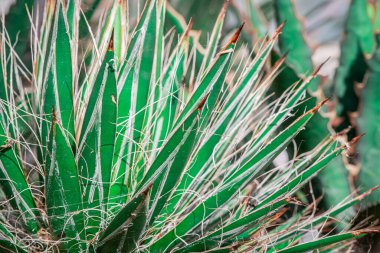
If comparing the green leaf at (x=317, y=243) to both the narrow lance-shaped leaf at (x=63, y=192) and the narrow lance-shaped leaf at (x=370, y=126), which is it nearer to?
Result: the narrow lance-shaped leaf at (x=63, y=192)

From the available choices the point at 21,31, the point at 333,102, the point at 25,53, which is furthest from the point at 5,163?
the point at 333,102

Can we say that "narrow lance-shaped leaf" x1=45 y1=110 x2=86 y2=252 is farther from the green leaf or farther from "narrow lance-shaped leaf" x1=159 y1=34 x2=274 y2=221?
the green leaf

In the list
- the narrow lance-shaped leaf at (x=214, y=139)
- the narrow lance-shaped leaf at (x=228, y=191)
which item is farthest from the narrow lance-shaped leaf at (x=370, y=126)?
the narrow lance-shaped leaf at (x=228, y=191)

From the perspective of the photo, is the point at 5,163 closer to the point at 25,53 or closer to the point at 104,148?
the point at 104,148

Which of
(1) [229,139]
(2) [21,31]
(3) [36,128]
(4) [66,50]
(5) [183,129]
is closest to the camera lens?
(5) [183,129]

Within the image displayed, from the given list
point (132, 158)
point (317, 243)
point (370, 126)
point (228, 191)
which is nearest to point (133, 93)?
point (132, 158)

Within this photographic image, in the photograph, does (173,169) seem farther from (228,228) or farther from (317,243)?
(317,243)

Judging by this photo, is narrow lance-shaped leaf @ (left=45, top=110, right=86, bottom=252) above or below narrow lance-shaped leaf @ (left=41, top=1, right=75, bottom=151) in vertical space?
below

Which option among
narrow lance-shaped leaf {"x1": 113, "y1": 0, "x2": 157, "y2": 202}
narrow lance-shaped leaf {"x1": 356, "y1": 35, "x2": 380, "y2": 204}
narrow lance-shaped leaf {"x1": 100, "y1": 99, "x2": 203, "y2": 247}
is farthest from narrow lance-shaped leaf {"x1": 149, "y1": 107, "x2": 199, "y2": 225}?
narrow lance-shaped leaf {"x1": 356, "y1": 35, "x2": 380, "y2": 204}
